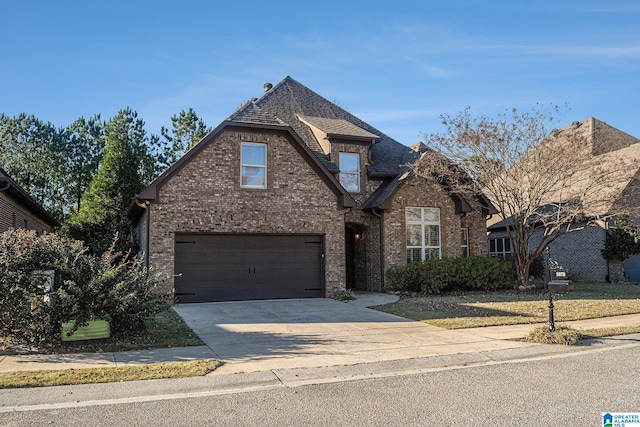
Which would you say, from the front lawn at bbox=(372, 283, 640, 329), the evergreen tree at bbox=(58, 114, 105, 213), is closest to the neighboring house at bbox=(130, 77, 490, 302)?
the front lawn at bbox=(372, 283, 640, 329)

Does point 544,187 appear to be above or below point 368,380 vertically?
above

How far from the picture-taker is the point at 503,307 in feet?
47.1

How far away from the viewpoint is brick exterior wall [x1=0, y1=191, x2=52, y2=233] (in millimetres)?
16938

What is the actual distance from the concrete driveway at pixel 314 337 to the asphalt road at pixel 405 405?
1366mm

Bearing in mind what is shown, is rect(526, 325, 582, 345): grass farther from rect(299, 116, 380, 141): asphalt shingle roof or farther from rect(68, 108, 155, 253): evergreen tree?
rect(68, 108, 155, 253): evergreen tree

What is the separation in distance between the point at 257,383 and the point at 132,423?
200 centimetres

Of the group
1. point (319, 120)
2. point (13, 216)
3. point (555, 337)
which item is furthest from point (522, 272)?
point (13, 216)

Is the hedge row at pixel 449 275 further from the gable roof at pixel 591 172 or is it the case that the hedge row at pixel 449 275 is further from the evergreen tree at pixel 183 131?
the evergreen tree at pixel 183 131

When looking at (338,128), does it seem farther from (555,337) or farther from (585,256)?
(585,256)

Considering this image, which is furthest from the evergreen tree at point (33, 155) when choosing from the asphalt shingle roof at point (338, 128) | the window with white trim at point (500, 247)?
the window with white trim at point (500, 247)

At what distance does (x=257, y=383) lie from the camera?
6820mm

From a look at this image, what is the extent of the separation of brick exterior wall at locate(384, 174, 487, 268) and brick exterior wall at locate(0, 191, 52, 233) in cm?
1356

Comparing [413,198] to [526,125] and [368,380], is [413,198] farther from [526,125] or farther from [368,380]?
[368,380]

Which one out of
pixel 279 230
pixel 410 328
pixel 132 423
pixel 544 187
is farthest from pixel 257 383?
pixel 544 187
